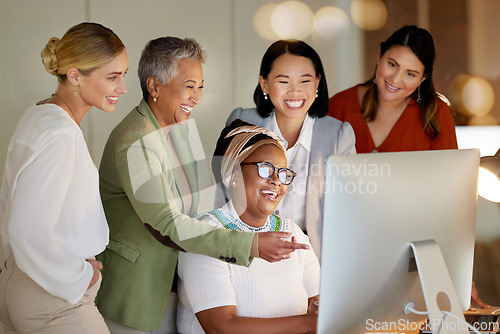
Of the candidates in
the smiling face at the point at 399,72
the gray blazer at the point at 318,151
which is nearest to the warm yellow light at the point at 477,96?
the smiling face at the point at 399,72

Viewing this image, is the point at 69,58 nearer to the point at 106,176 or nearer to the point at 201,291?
the point at 106,176

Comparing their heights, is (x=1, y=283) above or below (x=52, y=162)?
below

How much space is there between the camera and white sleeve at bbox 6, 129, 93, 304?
53.1 inches

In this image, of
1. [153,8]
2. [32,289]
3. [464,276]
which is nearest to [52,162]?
[32,289]

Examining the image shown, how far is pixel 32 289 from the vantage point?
1415mm

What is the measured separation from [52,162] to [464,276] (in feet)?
3.38

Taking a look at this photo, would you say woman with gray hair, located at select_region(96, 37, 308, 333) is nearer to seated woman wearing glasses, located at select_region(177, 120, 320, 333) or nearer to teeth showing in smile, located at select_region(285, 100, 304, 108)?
seated woman wearing glasses, located at select_region(177, 120, 320, 333)

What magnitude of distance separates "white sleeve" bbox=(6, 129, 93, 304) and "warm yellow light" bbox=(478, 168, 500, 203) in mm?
1065

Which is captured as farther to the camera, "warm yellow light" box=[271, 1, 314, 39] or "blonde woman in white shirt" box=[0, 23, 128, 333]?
"warm yellow light" box=[271, 1, 314, 39]

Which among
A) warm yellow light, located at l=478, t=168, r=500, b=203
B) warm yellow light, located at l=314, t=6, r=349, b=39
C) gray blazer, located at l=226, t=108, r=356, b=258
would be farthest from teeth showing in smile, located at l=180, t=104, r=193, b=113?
warm yellow light, located at l=314, t=6, r=349, b=39

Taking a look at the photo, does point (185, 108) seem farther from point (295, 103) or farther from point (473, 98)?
point (473, 98)

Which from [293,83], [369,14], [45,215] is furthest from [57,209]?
[369,14]

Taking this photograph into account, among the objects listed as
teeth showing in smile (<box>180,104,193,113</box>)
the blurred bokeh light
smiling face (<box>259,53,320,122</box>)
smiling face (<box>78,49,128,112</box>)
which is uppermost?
the blurred bokeh light

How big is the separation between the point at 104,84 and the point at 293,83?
800 mm
